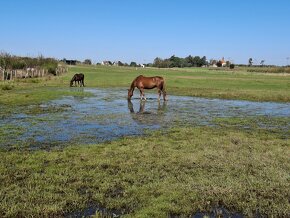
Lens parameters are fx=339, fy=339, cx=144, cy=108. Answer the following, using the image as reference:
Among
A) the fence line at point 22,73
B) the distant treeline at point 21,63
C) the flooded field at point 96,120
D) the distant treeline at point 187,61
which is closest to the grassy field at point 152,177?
→ the flooded field at point 96,120

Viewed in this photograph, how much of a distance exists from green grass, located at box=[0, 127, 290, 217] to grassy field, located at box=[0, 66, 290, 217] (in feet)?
0.06

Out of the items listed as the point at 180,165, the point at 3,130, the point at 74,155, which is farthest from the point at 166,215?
the point at 3,130

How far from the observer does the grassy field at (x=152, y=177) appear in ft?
21.1

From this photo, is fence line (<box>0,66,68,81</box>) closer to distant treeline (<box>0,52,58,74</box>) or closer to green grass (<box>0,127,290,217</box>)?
distant treeline (<box>0,52,58,74</box>)

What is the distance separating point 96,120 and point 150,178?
8.76 metres

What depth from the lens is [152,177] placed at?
26.2ft

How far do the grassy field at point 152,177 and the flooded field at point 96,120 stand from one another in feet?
4.85

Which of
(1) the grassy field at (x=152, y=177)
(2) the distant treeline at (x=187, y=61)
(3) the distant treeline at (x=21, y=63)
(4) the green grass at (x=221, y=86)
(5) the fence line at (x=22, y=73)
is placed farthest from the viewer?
(2) the distant treeline at (x=187, y=61)

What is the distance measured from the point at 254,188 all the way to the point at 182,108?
1410cm

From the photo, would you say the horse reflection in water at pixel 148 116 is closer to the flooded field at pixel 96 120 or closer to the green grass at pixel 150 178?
the flooded field at pixel 96 120

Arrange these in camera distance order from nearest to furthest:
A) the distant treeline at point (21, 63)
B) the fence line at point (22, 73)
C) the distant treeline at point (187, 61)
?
the fence line at point (22, 73), the distant treeline at point (21, 63), the distant treeline at point (187, 61)

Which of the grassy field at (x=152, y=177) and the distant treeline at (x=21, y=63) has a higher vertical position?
the distant treeline at (x=21, y=63)

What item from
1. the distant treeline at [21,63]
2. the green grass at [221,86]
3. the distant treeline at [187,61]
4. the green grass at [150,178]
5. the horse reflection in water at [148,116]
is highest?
the distant treeline at [187,61]

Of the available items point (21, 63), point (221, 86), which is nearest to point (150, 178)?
point (221, 86)
